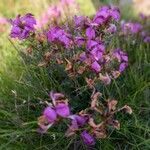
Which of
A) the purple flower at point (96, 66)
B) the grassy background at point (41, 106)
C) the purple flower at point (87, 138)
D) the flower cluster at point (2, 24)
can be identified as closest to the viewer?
the purple flower at point (87, 138)

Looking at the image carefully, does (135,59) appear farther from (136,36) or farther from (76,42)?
(76,42)

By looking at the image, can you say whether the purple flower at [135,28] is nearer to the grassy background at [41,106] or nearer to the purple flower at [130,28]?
the purple flower at [130,28]

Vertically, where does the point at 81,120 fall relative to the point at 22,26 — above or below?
below

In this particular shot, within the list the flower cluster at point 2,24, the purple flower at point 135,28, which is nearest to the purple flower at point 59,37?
the purple flower at point 135,28

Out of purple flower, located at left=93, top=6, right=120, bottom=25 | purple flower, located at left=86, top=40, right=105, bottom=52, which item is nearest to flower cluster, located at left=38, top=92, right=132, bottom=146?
purple flower, located at left=86, top=40, right=105, bottom=52

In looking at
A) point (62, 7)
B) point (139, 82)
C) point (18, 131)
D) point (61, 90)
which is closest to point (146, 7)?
point (62, 7)

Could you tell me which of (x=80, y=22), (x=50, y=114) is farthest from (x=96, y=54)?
(x=50, y=114)

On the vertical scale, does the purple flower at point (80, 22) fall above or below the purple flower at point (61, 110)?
above

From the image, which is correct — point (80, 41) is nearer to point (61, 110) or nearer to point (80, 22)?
point (80, 22)
